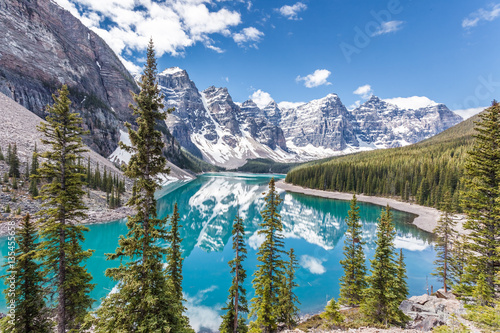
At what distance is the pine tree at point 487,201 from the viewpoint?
1504cm

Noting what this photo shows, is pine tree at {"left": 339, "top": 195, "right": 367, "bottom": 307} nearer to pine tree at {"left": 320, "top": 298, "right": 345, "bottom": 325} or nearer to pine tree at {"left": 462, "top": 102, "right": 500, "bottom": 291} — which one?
pine tree at {"left": 320, "top": 298, "right": 345, "bottom": 325}

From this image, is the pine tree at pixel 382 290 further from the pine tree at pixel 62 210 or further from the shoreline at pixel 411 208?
the shoreline at pixel 411 208

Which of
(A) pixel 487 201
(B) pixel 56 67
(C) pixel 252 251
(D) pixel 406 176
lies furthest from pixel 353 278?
(B) pixel 56 67

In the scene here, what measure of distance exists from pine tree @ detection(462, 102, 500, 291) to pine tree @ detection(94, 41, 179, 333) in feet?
64.8

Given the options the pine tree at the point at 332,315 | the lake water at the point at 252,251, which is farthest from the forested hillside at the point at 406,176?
the pine tree at the point at 332,315

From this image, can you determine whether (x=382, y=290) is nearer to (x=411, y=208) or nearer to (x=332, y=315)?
(x=332, y=315)

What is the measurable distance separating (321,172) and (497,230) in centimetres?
10918

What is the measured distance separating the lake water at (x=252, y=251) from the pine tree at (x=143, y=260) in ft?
38.4

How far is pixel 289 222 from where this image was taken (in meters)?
57.3

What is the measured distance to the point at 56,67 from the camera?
13125cm

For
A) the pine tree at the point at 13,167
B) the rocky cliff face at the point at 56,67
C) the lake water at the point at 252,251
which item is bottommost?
the lake water at the point at 252,251

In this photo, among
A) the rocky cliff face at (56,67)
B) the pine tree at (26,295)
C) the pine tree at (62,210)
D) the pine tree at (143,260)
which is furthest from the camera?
the rocky cliff face at (56,67)

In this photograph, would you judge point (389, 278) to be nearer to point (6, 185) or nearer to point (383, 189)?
point (6, 185)

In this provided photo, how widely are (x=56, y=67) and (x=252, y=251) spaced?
164m
